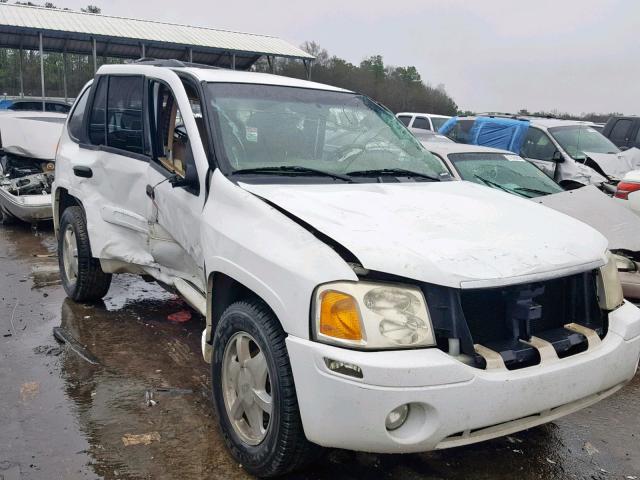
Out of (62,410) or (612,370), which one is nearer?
(612,370)

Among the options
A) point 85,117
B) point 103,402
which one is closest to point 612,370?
point 103,402

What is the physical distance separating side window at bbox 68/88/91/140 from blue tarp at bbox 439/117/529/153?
7.18m

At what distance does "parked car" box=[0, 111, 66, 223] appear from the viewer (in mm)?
8562

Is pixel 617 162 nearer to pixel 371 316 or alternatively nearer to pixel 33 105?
pixel 371 316

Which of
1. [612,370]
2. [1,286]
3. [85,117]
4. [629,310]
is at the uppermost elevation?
[85,117]

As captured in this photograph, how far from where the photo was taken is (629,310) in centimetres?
299

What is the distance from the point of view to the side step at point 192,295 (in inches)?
143

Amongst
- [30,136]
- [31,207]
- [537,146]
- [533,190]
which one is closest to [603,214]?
[533,190]

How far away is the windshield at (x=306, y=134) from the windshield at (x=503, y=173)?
2.36 m

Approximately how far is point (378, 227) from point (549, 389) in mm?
976

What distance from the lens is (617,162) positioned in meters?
9.82

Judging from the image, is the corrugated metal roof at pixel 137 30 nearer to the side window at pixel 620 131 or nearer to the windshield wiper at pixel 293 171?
the side window at pixel 620 131

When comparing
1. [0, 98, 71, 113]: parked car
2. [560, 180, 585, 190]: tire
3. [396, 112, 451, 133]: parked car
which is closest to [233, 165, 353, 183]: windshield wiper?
[560, 180, 585, 190]: tire

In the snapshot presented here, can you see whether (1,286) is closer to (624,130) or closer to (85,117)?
(85,117)
